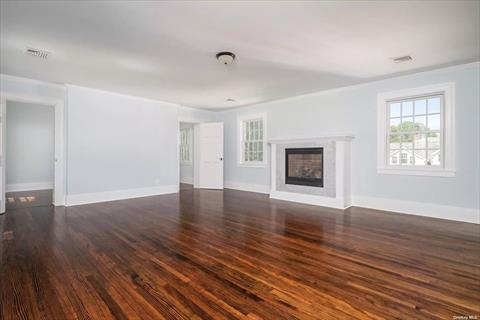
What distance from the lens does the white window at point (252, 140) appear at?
6.73 m

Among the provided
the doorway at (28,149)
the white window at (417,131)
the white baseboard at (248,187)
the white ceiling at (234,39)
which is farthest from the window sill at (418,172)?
the doorway at (28,149)

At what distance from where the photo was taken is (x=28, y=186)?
7137mm

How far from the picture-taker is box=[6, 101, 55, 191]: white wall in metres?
6.91

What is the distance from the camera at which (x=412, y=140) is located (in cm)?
445

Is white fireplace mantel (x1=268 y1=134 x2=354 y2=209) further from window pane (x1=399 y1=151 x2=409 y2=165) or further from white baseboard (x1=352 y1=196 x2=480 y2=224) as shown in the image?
window pane (x1=399 y1=151 x2=409 y2=165)

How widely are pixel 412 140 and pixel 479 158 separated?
0.94m

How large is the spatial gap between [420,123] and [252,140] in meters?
3.94

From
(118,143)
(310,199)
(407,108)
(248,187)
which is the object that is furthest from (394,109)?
(118,143)

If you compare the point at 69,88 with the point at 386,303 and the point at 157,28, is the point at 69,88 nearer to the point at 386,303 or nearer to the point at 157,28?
the point at 157,28

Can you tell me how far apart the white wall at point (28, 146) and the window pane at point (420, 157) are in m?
9.54

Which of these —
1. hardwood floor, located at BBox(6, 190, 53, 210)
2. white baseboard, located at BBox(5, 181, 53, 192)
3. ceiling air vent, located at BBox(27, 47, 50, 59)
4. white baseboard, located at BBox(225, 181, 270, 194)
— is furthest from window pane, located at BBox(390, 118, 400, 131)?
white baseboard, located at BBox(5, 181, 53, 192)

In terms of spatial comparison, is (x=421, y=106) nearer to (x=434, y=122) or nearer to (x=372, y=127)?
(x=434, y=122)

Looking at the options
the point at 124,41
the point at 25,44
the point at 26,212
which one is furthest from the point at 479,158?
the point at 26,212

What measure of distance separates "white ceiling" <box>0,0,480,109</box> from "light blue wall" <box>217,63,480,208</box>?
37 cm
